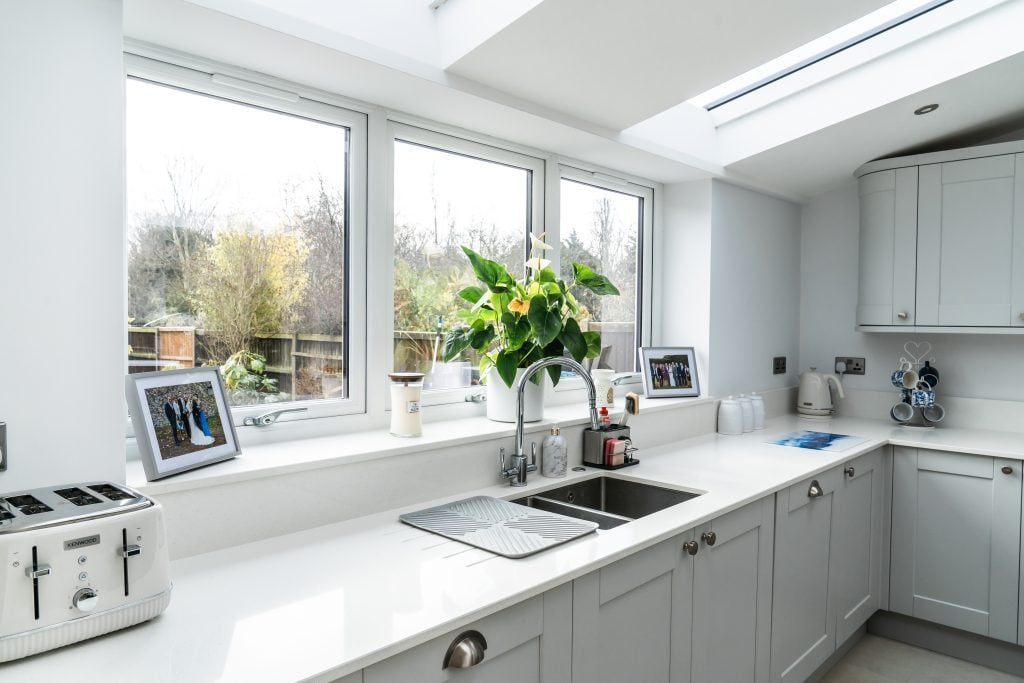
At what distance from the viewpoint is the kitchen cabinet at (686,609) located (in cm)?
146

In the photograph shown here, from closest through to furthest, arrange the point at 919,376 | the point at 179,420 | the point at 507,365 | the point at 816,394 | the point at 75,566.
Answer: the point at 75,566 → the point at 179,420 → the point at 507,365 → the point at 919,376 → the point at 816,394

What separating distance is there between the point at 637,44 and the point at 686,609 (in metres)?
1.56

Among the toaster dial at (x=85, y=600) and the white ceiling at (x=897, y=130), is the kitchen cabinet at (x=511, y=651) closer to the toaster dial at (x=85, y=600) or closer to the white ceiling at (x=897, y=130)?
the toaster dial at (x=85, y=600)

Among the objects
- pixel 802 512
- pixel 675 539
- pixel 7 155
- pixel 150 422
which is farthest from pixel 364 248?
pixel 802 512

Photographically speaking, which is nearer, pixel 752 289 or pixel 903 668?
pixel 903 668

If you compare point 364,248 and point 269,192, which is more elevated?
point 269,192

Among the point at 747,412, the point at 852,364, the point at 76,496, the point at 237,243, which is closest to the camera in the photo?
the point at 76,496

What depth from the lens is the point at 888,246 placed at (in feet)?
10.2

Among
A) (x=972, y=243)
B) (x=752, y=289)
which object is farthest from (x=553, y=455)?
(x=972, y=243)

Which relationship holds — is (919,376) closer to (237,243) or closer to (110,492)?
(237,243)

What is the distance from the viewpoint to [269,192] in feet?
5.96

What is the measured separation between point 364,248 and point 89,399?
0.93m

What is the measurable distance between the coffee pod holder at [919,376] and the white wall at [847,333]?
0.03 meters

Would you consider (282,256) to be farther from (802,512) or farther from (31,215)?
(802,512)
